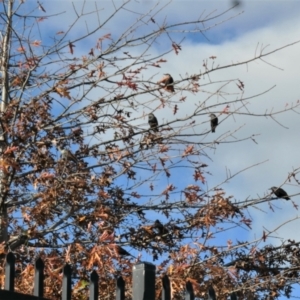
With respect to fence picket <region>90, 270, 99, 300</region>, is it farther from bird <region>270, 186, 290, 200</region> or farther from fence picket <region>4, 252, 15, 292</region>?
bird <region>270, 186, 290, 200</region>

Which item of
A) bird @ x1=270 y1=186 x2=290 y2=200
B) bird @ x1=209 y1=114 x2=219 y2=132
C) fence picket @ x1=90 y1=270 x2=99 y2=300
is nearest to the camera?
fence picket @ x1=90 y1=270 x2=99 y2=300

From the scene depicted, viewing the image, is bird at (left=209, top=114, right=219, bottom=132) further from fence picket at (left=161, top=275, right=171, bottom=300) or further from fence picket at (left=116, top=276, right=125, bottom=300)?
fence picket at (left=116, top=276, right=125, bottom=300)

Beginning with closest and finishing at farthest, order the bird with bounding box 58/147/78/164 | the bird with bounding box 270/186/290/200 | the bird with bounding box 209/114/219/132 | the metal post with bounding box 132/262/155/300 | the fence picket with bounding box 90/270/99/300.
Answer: the fence picket with bounding box 90/270/99/300 → the metal post with bounding box 132/262/155/300 → the bird with bounding box 58/147/78/164 → the bird with bounding box 209/114/219/132 → the bird with bounding box 270/186/290/200

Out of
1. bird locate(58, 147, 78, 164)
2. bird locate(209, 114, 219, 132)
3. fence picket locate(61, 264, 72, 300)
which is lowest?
fence picket locate(61, 264, 72, 300)

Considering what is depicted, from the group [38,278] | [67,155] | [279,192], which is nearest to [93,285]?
[38,278]

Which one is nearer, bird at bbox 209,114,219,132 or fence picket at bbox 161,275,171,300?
fence picket at bbox 161,275,171,300

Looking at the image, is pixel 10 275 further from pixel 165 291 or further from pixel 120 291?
pixel 165 291

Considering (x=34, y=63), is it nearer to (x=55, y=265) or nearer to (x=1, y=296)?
(x=55, y=265)

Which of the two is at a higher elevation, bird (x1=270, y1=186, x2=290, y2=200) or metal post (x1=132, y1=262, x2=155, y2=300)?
bird (x1=270, y1=186, x2=290, y2=200)

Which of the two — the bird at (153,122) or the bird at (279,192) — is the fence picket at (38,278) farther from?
the bird at (279,192)

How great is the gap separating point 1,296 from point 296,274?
15.6ft

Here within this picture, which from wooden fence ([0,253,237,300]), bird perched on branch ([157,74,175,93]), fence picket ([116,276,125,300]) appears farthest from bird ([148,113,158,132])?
fence picket ([116,276,125,300])

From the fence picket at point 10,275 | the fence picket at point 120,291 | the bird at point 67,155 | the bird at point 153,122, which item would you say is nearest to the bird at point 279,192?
the bird at point 153,122

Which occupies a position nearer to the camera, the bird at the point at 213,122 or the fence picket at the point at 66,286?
the fence picket at the point at 66,286
